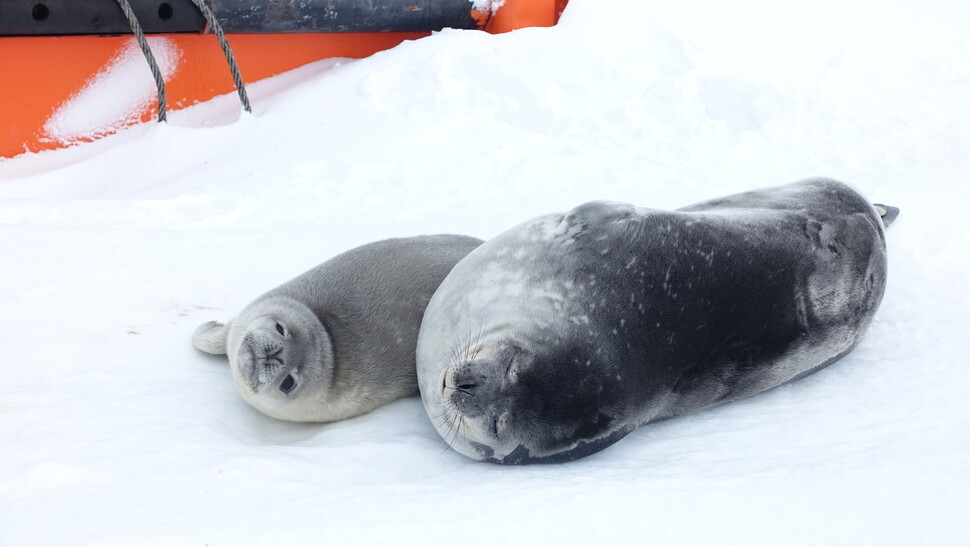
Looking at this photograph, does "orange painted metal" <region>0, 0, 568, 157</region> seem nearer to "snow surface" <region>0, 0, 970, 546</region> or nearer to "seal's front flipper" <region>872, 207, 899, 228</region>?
"snow surface" <region>0, 0, 970, 546</region>

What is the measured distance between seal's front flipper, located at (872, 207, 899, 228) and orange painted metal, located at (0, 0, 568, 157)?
2329mm

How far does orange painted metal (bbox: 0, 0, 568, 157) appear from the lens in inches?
160

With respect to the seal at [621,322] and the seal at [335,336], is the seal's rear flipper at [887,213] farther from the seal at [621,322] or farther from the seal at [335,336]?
the seal at [335,336]

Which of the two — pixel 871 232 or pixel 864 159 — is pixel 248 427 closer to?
pixel 871 232

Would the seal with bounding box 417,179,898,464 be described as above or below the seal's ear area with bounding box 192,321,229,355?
above

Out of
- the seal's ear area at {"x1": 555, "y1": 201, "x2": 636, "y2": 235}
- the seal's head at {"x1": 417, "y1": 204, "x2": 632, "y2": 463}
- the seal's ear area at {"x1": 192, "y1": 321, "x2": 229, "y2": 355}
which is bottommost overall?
the seal's ear area at {"x1": 192, "y1": 321, "x2": 229, "y2": 355}

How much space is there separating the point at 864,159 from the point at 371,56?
2.46 metres

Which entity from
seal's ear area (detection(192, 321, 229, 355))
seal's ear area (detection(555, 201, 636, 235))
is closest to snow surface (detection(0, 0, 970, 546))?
seal's ear area (detection(192, 321, 229, 355))

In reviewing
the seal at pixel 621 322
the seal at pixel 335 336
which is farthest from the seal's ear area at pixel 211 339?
the seal at pixel 621 322

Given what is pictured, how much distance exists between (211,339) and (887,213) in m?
2.38

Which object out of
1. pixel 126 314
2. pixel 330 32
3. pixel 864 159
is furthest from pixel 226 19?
pixel 864 159

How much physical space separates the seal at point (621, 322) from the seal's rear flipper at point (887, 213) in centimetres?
89

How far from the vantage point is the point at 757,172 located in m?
3.75

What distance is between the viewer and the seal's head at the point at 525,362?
185cm
